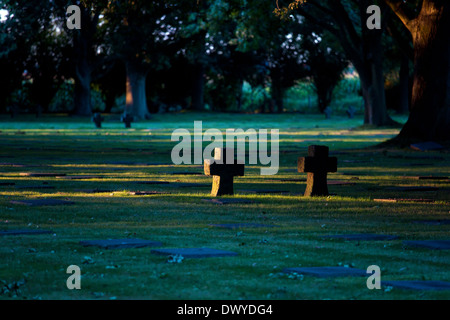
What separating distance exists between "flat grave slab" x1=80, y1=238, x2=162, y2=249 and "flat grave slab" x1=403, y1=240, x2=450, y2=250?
2.51m

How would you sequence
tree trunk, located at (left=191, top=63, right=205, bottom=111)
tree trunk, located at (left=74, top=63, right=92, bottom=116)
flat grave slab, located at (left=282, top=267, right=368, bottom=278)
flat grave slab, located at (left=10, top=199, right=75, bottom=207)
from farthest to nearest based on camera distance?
1. tree trunk, located at (left=191, top=63, right=205, bottom=111)
2. tree trunk, located at (left=74, top=63, right=92, bottom=116)
3. flat grave slab, located at (left=10, top=199, right=75, bottom=207)
4. flat grave slab, located at (left=282, top=267, right=368, bottom=278)

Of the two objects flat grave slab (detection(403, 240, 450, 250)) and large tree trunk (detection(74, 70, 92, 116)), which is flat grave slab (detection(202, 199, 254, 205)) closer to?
flat grave slab (detection(403, 240, 450, 250))

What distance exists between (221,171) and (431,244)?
→ 200 inches

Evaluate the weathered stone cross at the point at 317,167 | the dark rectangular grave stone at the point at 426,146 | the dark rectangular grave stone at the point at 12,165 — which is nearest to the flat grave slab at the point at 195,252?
the weathered stone cross at the point at 317,167

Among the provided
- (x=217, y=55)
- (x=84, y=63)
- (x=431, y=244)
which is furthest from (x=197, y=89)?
(x=431, y=244)

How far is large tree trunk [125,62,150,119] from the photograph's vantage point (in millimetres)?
63812

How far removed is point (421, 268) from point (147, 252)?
2.42 meters

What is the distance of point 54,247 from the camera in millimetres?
7832

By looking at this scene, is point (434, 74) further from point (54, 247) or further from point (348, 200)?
point (54, 247)

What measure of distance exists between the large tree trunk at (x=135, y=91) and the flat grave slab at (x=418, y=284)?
2271 inches

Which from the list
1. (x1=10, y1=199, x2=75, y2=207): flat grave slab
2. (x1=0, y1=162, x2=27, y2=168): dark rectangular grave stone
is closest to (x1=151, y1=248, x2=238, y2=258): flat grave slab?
(x1=10, y1=199, x2=75, y2=207): flat grave slab

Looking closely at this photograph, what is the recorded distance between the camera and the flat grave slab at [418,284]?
20.0ft

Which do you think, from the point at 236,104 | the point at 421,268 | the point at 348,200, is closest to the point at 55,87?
the point at 236,104

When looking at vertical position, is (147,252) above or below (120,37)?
below
